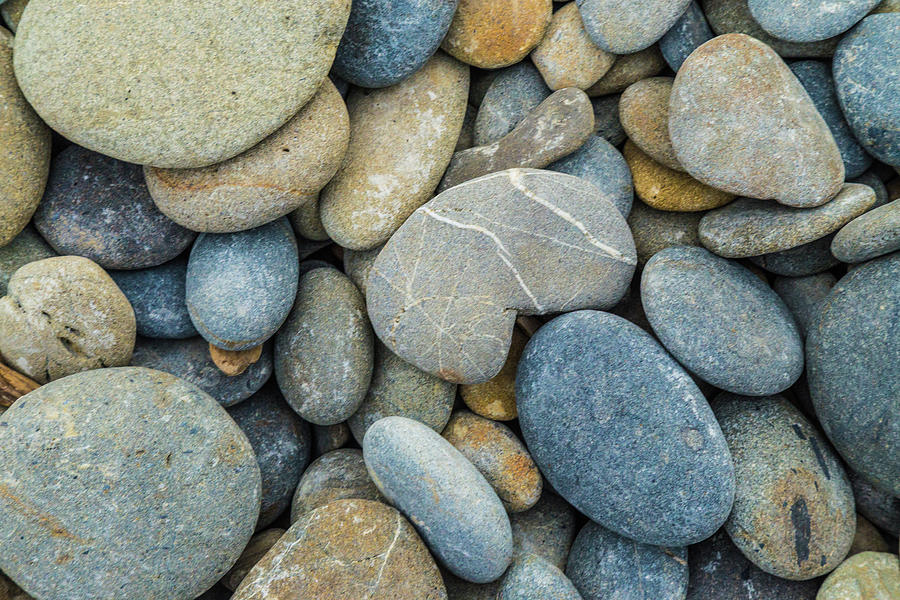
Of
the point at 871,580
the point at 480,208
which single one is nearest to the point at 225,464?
the point at 480,208

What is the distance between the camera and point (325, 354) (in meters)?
2.18

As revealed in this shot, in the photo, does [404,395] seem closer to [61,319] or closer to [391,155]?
[391,155]

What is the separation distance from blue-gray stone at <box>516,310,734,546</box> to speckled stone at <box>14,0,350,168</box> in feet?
3.73

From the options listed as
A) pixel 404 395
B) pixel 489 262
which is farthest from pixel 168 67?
pixel 404 395

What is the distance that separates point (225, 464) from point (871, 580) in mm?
1920

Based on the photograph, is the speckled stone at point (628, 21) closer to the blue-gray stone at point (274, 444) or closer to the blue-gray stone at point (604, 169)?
the blue-gray stone at point (604, 169)

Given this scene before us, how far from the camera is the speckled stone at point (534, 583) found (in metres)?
1.89

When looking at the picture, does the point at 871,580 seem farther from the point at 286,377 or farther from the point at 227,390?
the point at 227,390

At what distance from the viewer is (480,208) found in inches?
80.6

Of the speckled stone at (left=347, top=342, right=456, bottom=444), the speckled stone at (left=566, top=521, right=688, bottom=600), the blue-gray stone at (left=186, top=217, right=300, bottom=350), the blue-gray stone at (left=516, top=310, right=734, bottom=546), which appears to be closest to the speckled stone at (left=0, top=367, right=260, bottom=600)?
the blue-gray stone at (left=186, top=217, right=300, bottom=350)

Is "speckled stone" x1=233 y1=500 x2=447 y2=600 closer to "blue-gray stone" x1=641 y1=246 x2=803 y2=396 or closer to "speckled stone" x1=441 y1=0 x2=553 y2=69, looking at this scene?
"blue-gray stone" x1=641 y1=246 x2=803 y2=396

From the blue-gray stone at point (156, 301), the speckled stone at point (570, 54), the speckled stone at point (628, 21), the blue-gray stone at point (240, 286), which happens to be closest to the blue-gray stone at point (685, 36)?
the speckled stone at point (628, 21)

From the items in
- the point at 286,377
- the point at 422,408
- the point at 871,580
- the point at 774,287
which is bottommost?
the point at 871,580

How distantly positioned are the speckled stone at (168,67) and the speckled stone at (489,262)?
1.94 feet
